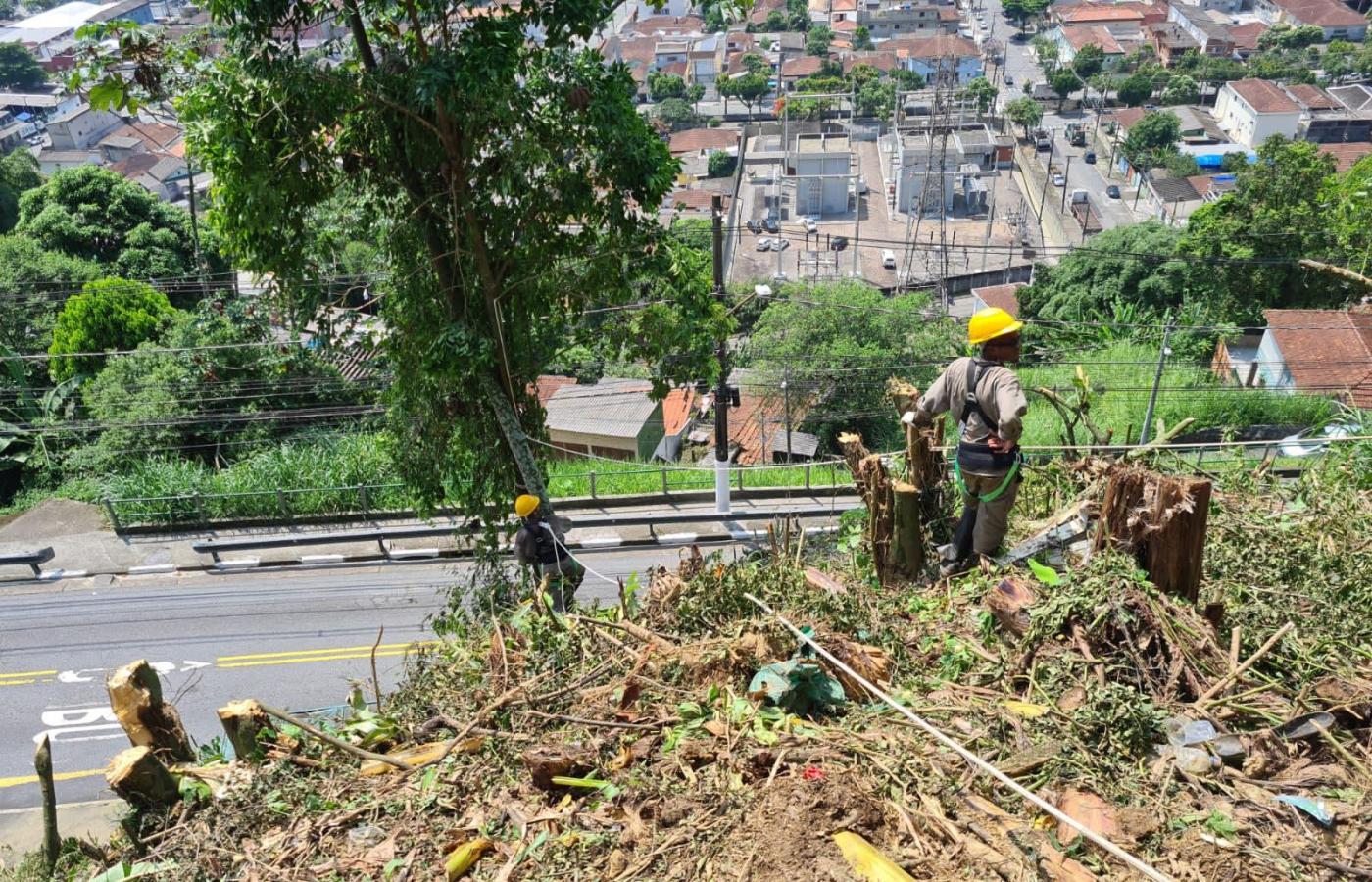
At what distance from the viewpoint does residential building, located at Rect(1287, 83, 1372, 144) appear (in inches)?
2763

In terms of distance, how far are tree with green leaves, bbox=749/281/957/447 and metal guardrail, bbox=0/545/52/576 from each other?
1605 centimetres

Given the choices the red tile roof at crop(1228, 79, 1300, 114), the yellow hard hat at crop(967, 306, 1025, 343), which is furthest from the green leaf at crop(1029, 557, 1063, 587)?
the red tile roof at crop(1228, 79, 1300, 114)

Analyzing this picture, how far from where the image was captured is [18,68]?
9056cm

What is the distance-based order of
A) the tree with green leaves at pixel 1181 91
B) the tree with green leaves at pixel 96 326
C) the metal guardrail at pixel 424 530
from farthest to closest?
the tree with green leaves at pixel 1181 91 < the tree with green leaves at pixel 96 326 < the metal guardrail at pixel 424 530

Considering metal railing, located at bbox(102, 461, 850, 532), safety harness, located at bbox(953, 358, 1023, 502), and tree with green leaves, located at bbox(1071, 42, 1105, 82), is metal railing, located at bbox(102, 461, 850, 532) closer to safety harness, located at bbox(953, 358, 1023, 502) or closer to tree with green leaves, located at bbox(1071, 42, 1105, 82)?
safety harness, located at bbox(953, 358, 1023, 502)

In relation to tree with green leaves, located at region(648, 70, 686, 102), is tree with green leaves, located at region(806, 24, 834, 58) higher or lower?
higher

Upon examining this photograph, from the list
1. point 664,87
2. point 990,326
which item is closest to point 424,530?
point 990,326

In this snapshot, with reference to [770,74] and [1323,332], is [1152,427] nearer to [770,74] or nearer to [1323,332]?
[1323,332]

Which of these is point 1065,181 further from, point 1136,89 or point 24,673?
point 24,673

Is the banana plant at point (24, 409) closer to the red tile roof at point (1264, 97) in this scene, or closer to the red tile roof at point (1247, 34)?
the red tile roof at point (1264, 97)

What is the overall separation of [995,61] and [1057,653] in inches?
3832

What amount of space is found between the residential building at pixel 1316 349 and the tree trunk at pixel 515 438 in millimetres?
23666

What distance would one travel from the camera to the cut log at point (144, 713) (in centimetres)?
559

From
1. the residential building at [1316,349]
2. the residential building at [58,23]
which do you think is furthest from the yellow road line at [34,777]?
the residential building at [58,23]
